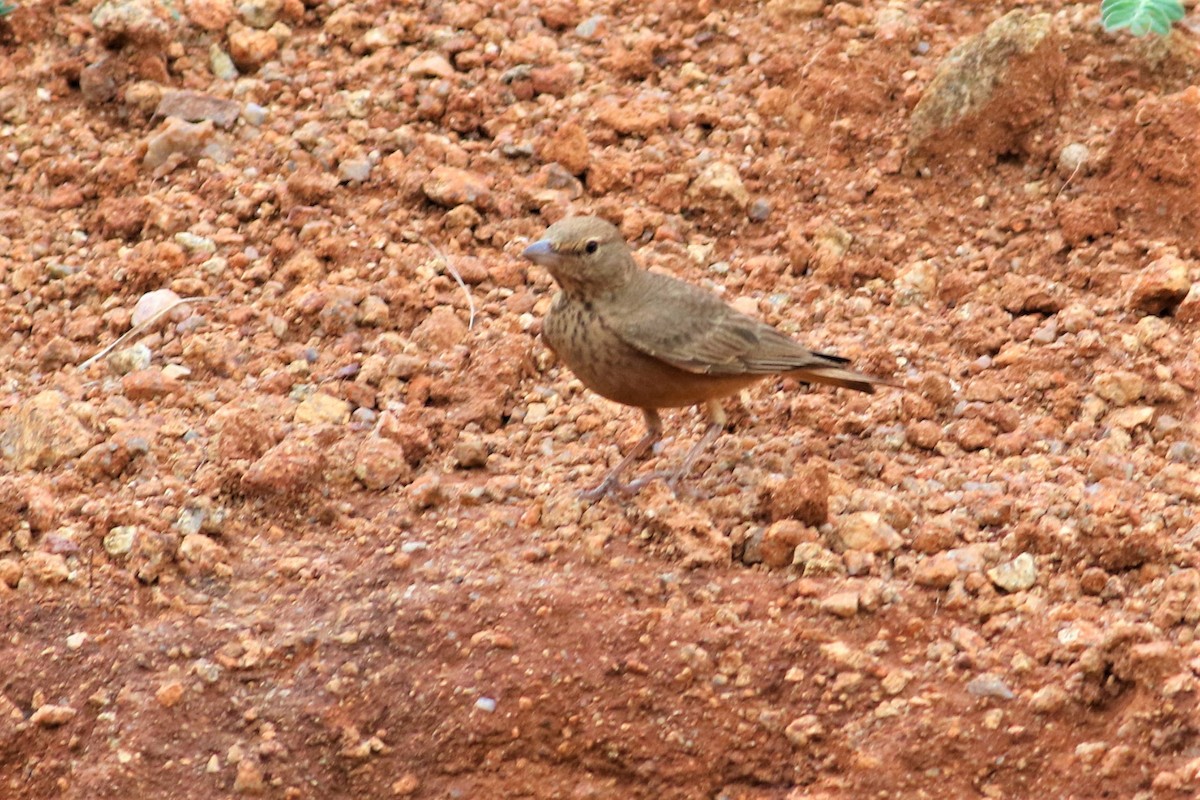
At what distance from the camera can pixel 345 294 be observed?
6.19m

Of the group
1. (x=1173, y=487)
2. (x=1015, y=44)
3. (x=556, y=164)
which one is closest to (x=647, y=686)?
(x=1173, y=487)

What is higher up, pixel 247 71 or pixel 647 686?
pixel 247 71

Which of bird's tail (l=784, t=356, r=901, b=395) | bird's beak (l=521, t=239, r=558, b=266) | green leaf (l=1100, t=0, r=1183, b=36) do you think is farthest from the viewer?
green leaf (l=1100, t=0, r=1183, b=36)

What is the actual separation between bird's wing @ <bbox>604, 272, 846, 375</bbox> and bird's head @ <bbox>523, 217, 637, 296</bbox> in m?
0.09

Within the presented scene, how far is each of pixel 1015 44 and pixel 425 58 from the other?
2.68m

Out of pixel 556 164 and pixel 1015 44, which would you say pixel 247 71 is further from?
pixel 1015 44

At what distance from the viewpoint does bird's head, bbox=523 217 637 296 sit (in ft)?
17.5

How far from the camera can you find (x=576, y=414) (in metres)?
5.85

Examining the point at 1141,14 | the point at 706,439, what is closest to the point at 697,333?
the point at 706,439

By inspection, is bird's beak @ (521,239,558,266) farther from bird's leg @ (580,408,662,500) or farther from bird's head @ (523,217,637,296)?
bird's leg @ (580,408,662,500)

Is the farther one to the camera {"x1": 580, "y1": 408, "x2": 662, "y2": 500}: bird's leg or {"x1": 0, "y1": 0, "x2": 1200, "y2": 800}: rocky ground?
{"x1": 580, "y1": 408, "x2": 662, "y2": 500}: bird's leg

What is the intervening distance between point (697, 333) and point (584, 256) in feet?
1.58

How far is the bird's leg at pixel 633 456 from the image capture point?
5223mm

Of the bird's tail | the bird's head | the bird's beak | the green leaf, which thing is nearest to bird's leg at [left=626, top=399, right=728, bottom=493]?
the bird's tail
